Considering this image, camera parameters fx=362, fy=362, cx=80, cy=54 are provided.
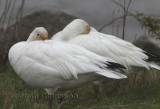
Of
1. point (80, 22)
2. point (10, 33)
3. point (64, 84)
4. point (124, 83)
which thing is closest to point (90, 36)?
point (80, 22)

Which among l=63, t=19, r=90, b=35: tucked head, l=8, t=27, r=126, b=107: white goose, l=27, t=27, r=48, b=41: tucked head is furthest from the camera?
l=63, t=19, r=90, b=35: tucked head

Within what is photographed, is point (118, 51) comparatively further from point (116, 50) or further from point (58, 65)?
point (58, 65)

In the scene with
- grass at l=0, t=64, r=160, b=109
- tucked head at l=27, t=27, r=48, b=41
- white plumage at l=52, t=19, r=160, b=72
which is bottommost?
grass at l=0, t=64, r=160, b=109

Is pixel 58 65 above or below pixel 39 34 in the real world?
above

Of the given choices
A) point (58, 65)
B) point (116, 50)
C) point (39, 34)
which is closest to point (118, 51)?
point (116, 50)

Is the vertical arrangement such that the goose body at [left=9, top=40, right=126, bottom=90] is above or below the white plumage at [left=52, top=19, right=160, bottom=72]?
above

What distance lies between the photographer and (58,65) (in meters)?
4.16

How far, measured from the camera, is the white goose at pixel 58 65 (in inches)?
161

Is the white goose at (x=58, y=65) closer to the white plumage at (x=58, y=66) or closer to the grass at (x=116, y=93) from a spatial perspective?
the white plumage at (x=58, y=66)

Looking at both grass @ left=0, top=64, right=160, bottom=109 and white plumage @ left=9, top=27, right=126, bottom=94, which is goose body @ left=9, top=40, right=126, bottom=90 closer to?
white plumage @ left=9, top=27, right=126, bottom=94

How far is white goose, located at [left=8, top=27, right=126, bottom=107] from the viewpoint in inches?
161

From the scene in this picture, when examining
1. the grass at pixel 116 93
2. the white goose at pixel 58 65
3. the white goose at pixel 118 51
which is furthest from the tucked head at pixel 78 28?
the white goose at pixel 58 65

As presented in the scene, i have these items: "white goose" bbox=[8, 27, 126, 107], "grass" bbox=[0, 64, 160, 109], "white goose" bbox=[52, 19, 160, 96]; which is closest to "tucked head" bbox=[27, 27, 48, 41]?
"white goose" bbox=[52, 19, 160, 96]

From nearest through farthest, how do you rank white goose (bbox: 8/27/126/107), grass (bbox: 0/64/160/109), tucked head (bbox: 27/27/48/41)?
white goose (bbox: 8/27/126/107) < tucked head (bbox: 27/27/48/41) < grass (bbox: 0/64/160/109)
